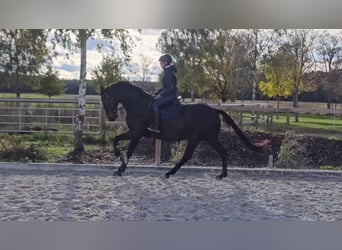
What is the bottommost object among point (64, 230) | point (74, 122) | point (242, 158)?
point (64, 230)

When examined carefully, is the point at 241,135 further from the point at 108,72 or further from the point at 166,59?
the point at 108,72

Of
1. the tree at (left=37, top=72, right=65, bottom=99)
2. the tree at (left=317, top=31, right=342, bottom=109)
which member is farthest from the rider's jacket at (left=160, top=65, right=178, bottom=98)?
the tree at (left=317, top=31, right=342, bottom=109)

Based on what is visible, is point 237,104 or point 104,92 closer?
point 104,92

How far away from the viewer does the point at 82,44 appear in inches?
209

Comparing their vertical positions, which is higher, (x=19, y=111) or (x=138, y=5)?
(x=138, y=5)

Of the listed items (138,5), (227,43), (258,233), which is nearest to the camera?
(258,233)

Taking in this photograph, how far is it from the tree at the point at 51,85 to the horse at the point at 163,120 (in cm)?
64

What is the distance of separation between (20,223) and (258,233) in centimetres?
204

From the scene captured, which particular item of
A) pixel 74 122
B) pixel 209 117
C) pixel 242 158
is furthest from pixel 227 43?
pixel 74 122

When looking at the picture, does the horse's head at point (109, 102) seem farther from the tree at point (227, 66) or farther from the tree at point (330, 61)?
the tree at point (330, 61)

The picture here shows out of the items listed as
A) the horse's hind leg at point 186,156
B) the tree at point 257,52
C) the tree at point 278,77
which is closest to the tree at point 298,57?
the tree at point 278,77

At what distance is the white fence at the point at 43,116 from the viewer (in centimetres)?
540

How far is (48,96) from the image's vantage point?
17.8ft

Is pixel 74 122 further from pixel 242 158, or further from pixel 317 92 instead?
pixel 317 92
